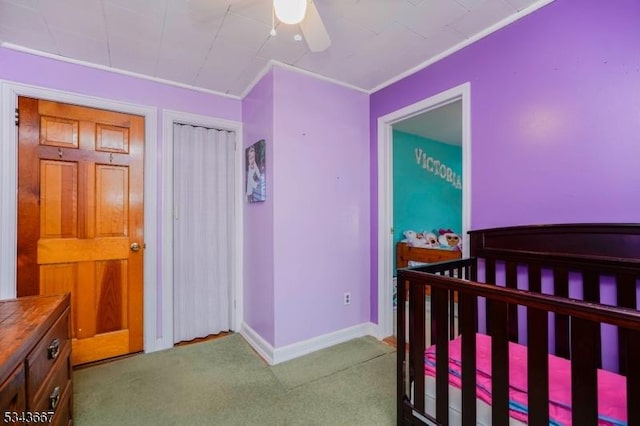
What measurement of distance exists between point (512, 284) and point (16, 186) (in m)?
3.16

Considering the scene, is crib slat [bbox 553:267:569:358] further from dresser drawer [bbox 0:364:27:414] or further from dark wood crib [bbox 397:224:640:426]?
dresser drawer [bbox 0:364:27:414]

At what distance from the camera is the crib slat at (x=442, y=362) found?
3.87 feet

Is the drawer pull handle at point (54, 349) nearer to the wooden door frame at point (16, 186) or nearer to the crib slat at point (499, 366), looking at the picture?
the wooden door frame at point (16, 186)

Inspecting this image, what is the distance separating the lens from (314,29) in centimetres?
131

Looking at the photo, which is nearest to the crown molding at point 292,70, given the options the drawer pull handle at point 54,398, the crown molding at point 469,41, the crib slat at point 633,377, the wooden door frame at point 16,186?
the crown molding at point 469,41

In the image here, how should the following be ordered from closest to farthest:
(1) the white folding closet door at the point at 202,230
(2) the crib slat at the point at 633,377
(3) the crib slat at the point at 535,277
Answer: (2) the crib slat at the point at 633,377 < (3) the crib slat at the point at 535,277 < (1) the white folding closet door at the point at 202,230

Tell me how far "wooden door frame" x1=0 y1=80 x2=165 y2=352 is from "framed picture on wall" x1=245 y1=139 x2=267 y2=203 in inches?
28.7

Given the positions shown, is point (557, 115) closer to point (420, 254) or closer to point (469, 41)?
point (469, 41)

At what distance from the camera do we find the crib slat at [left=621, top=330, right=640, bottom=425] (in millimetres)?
749

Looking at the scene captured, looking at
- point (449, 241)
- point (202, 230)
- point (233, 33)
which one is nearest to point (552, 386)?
point (233, 33)

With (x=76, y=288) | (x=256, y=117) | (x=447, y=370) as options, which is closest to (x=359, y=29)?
(x=256, y=117)

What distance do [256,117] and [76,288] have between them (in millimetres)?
1868

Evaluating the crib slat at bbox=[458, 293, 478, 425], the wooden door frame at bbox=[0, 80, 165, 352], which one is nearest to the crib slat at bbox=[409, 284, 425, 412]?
the crib slat at bbox=[458, 293, 478, 425]

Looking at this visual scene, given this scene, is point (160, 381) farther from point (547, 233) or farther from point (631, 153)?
point (631, 153)
